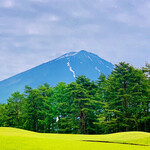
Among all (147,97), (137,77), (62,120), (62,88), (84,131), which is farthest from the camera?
(62,88)

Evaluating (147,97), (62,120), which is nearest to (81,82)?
(62,120)

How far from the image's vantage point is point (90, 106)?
112 ft

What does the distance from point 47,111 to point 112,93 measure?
1314 centimetres

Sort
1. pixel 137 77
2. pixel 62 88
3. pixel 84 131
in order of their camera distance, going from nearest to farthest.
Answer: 1. pixel 137 77
2. pixel 84 131
3. pixel 62 88

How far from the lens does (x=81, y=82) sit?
36344mm

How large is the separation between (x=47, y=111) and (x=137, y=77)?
17.3m

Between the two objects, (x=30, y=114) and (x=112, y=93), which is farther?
(x=30, y=114)

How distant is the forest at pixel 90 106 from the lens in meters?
28.2

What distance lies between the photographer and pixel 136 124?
2736cm

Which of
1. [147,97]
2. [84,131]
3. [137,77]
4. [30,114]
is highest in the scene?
[137,77]

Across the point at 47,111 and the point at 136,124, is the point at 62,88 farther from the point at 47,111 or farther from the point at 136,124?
the point at 136,124

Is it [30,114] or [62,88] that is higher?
[62,88]

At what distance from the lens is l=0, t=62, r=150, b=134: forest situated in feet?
92.5

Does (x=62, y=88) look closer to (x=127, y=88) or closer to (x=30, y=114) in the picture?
(x=30, y=114)
